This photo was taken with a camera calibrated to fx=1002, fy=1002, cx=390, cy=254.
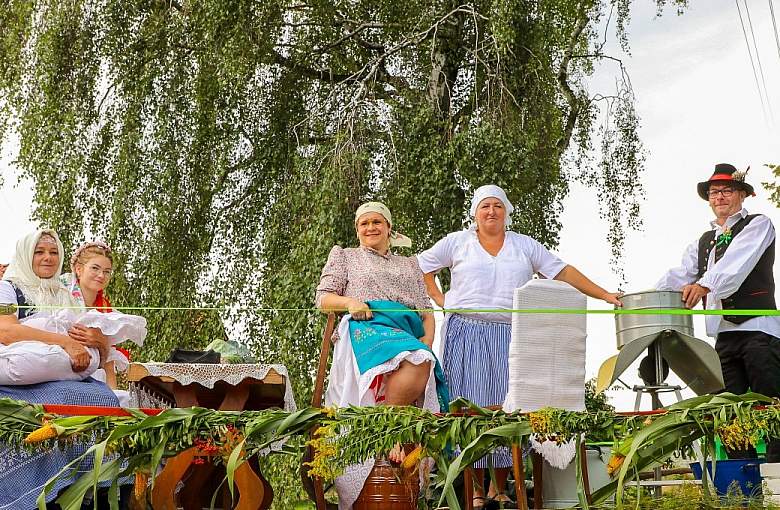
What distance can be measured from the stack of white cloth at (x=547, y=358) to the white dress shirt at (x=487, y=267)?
38.4 inches

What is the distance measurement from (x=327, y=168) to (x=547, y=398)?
4.57 metres

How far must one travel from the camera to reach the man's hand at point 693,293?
462 cm

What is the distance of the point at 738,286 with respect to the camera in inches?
189

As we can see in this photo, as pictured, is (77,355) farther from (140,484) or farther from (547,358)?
(547,358)

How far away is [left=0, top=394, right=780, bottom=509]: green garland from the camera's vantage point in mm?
2584

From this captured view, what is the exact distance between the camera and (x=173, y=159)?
28.0ft

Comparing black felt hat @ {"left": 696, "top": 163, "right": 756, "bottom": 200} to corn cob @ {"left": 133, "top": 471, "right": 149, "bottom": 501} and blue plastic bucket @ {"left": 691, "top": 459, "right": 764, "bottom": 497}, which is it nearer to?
blue plastic bucket @ {"left": 691, "top": 459, "right": 764, "bottom": 497}

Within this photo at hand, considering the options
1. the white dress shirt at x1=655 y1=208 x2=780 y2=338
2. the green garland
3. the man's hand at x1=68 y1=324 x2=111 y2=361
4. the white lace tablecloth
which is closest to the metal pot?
the white dress shirt at x1=655 y1=208 x2=780 y2=338

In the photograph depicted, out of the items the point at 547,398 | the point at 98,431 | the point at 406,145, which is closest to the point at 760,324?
the point at 547,398

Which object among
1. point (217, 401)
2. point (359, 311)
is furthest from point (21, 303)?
point (359, 311)

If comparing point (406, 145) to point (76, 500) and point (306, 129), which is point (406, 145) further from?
point (76, 500)

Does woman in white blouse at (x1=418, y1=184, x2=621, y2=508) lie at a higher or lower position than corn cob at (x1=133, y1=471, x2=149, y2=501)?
higher

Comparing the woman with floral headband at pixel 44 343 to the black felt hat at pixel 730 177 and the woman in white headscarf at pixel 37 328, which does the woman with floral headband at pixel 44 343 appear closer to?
the woman in white headscarf at pixel 37 328

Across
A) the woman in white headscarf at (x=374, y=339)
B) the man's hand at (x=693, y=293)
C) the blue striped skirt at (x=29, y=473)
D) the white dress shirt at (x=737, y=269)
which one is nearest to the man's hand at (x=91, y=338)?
the blue striped skirt at (x=29, y=473)
